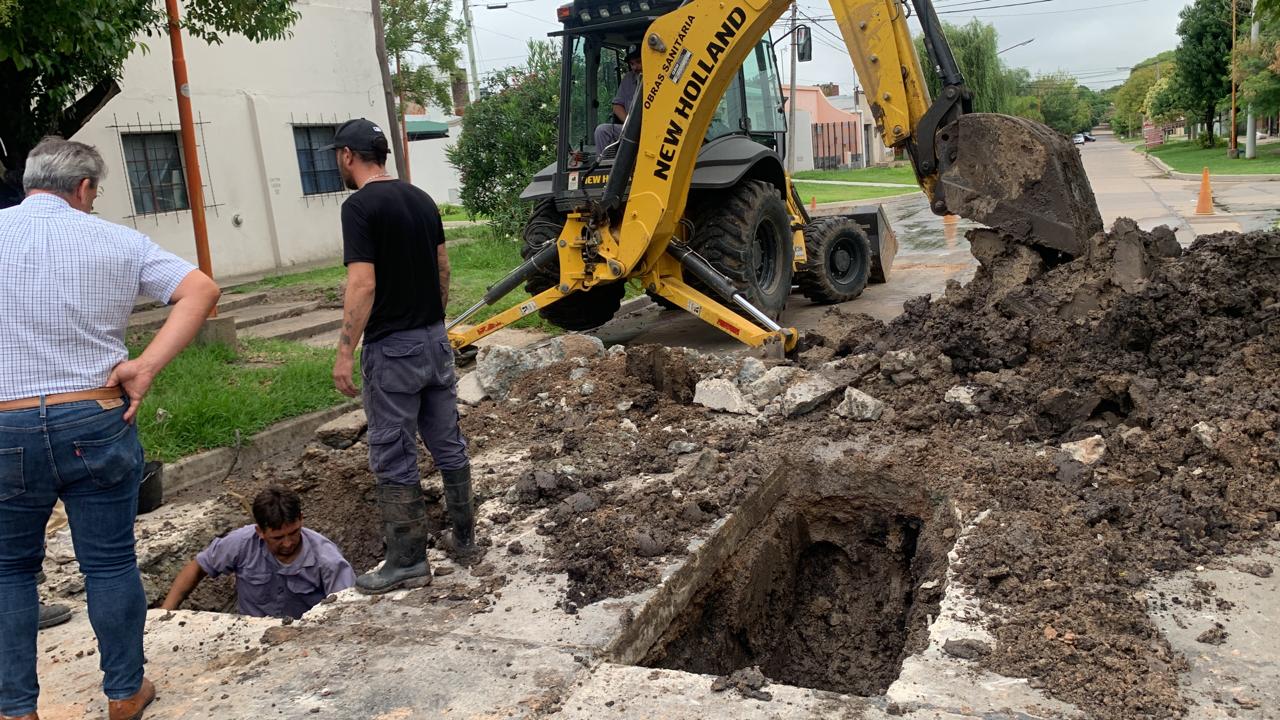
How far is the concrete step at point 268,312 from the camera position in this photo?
10773mm

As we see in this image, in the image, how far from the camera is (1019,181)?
250 inches

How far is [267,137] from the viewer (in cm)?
1532

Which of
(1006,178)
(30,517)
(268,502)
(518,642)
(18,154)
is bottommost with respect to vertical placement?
(518,642)

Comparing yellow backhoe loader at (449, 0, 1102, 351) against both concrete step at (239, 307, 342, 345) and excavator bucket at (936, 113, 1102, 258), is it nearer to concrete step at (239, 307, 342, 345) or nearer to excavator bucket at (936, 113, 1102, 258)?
excavator bucket at (936, 113, 1102, 258)

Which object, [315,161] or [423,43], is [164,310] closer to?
[315,161]

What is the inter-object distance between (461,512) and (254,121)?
42.0ft

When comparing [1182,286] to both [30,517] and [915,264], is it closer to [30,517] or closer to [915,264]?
[30,517]

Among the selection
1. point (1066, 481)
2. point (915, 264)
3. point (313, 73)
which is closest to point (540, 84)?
point (313, 73)

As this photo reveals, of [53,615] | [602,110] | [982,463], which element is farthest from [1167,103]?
[53,615]

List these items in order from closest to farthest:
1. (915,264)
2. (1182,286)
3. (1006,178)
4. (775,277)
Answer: (1182,286) → (1006,178) → (775,277) → (915,264)

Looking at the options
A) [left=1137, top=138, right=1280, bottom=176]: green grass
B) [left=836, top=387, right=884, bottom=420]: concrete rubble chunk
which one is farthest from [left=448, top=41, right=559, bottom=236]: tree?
[left=1137, top=138, right=1280, bottom=176]: green grass

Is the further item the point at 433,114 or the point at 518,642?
the point at 433,114

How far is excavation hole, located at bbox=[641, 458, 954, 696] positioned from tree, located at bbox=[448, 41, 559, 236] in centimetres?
1114

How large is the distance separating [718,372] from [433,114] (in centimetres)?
3937
